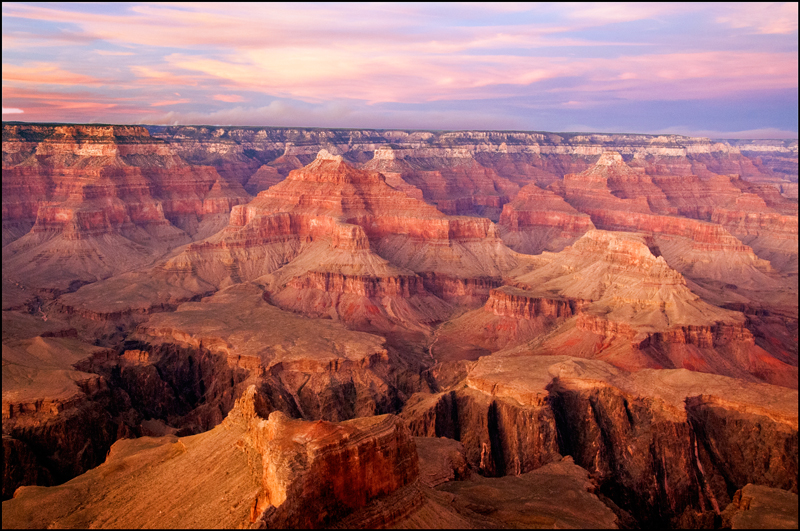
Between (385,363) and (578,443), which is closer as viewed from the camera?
(578,443)

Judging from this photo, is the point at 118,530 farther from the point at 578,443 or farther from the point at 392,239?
the point at 392,239

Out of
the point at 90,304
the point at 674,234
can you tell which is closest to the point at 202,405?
the point at 90,304

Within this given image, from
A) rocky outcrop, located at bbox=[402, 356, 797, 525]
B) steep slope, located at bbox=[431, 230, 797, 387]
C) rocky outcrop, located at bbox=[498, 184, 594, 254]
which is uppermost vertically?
rocky outcrop, located at bbox=[498, 184, 594, 254]

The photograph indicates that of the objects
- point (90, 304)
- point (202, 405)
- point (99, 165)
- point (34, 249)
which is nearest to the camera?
point (202, 405)

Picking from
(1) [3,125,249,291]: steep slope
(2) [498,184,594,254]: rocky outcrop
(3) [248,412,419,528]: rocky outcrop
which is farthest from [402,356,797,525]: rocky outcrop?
(1) [3,125,249,291]: steep slope

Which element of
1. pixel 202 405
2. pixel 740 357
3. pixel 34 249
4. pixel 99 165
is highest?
pixel 99 165

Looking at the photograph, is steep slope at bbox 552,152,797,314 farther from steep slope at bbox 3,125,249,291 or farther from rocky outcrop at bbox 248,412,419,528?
steep slope at bbox 3,125,249,291

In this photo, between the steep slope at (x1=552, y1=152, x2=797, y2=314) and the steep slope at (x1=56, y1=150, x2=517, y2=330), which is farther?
the steep slope at (x1=56, y1=150, x2=517, y2=330)

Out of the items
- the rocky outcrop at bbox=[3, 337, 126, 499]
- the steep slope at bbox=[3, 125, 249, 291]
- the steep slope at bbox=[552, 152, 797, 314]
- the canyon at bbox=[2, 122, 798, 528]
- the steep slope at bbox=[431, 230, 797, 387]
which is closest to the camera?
the canyon at bbox=[2, 122, 798, 528]

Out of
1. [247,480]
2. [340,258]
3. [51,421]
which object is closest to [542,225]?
[340,258]
